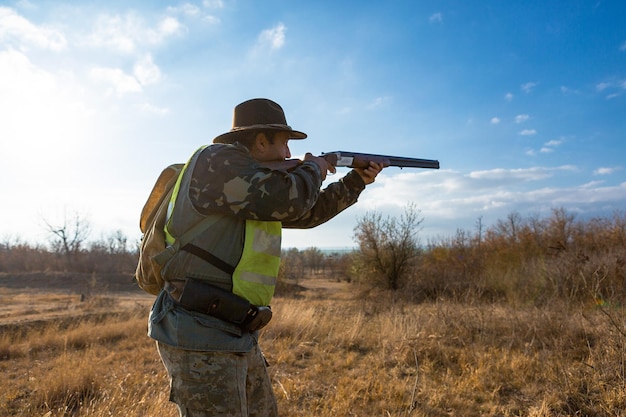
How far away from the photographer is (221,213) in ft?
6.45

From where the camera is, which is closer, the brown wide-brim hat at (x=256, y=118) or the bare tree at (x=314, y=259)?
the brown wide-brim hat at (x=256, y=118)

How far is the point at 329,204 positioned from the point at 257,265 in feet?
2.98

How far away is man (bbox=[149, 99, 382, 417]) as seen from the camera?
6.16ft

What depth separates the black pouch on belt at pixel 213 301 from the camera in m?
1.87

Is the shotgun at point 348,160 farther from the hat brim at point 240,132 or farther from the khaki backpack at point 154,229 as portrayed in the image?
the khaki backpack at point 154,229

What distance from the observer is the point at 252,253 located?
200 centimetres

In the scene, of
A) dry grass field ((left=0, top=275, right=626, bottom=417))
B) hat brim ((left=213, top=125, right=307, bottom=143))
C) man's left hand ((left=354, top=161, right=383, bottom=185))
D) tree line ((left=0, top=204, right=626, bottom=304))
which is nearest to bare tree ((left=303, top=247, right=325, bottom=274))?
tree line ((left=0, top=204, right=626, bottom=304))

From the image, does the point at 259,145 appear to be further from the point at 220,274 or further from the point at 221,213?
the point at 220,274

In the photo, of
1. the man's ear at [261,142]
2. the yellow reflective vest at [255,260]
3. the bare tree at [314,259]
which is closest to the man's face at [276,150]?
the man's ear at [261,142]

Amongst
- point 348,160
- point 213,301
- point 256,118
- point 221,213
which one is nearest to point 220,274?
point 213,301

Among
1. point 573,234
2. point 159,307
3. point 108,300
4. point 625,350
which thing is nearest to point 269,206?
point 159,307

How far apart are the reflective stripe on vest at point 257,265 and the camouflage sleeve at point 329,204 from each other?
618 millimetres

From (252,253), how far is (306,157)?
0.87m

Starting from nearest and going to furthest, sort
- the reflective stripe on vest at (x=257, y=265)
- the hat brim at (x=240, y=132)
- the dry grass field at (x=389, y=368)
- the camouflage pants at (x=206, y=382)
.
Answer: the camouflage pants at (x=206, y=382) → the reflective stripe on vest at (x=257, y=265) → the hat brim at (x=240, y=132) → the dry grass field at (x=389, y=368)
